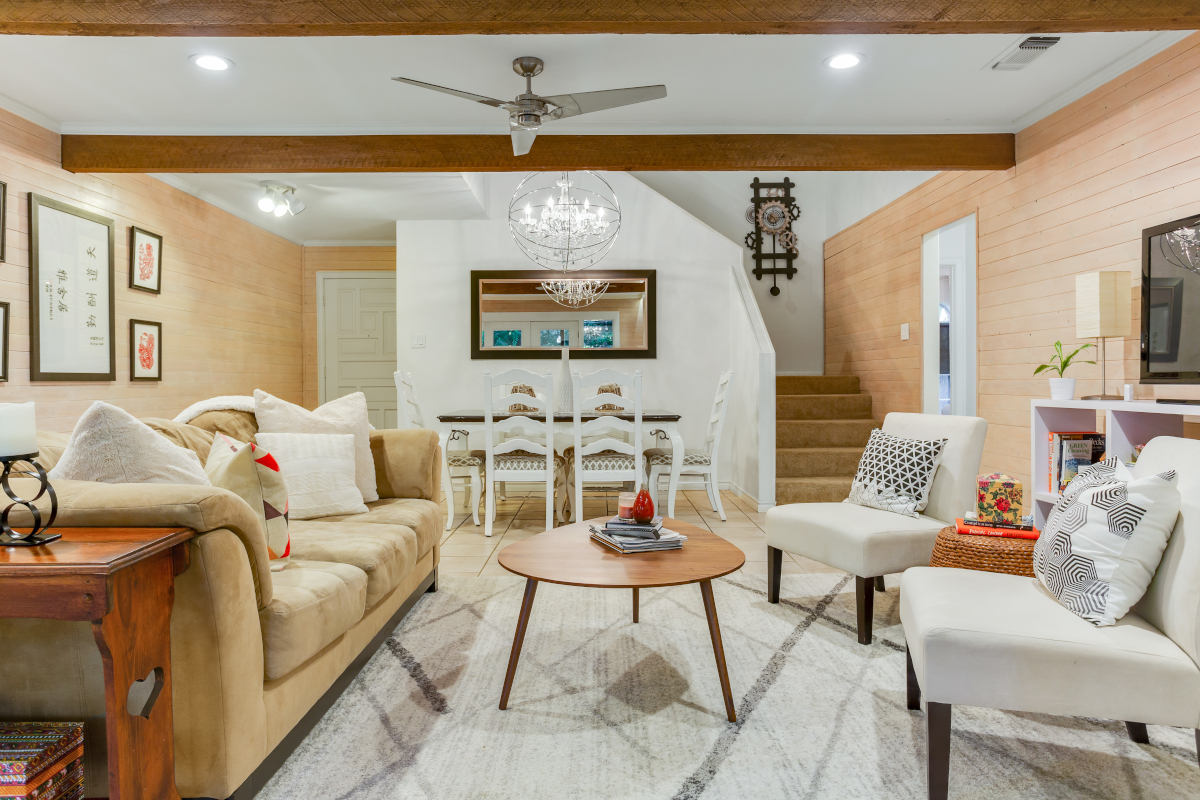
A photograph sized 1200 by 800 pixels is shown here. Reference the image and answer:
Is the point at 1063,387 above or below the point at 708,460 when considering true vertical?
above

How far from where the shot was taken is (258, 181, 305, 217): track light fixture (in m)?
4.74

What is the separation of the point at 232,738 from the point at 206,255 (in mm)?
4600

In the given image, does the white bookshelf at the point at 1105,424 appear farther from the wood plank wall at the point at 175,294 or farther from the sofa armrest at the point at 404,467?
the wood plank wall at the point at 175,294

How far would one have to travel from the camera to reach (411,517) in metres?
2.61

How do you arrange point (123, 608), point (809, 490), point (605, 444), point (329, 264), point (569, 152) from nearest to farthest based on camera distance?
point (123, 608) → point (569, 152) → point (605, 444) → point (809, 490) → point (329, 264)

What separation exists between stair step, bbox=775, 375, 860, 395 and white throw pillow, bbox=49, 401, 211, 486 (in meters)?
5.07

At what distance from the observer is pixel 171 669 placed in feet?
4.53

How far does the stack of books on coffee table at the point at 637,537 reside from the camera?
2156 mm

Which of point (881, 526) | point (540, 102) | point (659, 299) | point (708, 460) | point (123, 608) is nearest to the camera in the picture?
point (123, 608)

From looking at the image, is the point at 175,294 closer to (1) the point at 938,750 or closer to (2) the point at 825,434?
(2) the point at 825,434

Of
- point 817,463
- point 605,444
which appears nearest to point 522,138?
point 605,444

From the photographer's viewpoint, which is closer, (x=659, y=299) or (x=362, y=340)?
(x=659, y=299)

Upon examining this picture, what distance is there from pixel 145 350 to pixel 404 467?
2.53 m

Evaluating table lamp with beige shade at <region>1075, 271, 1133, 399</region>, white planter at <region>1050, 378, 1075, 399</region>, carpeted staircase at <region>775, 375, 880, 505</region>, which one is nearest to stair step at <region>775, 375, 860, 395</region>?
carpeted staircase at <region>775, 375, 880, 505</region>
